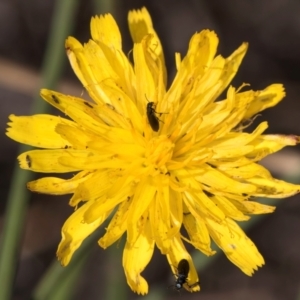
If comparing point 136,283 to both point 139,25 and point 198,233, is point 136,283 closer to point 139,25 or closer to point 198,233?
point 198,233

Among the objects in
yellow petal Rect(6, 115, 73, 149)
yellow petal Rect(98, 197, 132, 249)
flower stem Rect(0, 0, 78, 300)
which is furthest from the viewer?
flower stem Rect(0, 0, 78, 300)

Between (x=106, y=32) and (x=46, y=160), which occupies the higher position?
(x=106, y=32)

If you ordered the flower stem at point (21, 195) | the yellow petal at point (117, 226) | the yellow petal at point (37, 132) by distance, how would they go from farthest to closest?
the flower stem at point (21, 195)
the yellow petal at point (37, 132)
the yellow petal at point (117, 226)

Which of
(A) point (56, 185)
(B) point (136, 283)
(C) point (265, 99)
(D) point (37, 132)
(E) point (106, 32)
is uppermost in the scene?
(E) point (106, 32)

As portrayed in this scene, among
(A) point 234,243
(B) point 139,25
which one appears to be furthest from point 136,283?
(B) point 139,25

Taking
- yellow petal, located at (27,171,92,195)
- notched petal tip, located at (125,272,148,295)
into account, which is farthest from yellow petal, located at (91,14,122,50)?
notched petal tip, located at (125,272,148,295)

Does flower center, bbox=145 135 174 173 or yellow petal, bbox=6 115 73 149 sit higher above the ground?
yellow petal, bbox=6 115 73 149

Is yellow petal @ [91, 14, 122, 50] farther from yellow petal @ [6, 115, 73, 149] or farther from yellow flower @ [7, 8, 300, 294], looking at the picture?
yellow petal @ [6, 115, 73, 149]

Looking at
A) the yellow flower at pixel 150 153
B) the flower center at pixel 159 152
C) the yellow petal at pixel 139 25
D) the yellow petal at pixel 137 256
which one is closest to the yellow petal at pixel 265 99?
the yellow flower at pixel 150 153

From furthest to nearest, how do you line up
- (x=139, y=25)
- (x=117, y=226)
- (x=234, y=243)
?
1. (x=139, y=25)
2. (x=234, y=243)
3. (x=117, y=226)

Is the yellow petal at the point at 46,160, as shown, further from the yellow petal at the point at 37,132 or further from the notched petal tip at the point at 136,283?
the notched petal tip at the point at 136,283
